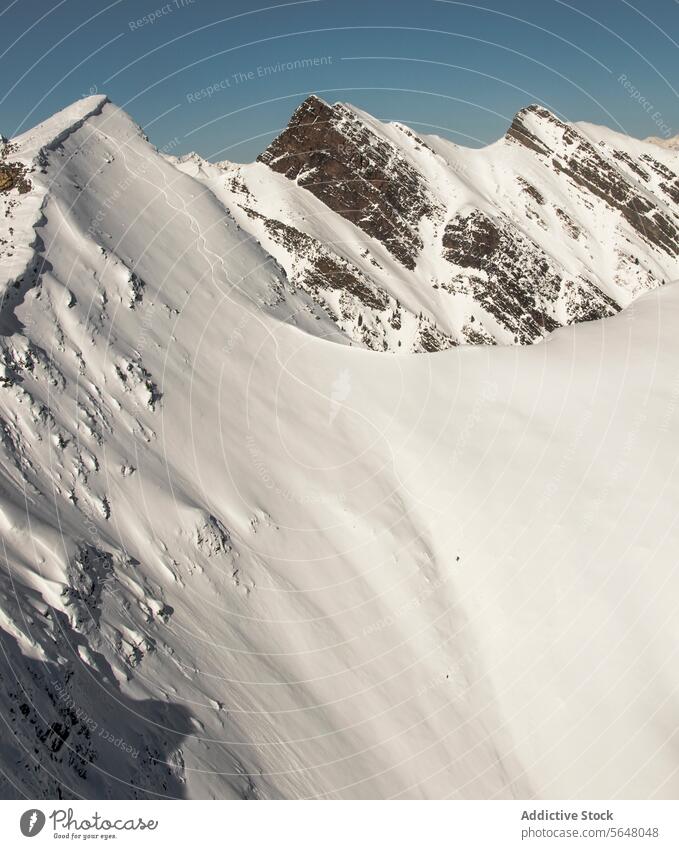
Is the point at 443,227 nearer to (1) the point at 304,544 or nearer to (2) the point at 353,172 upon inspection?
(2) the point at 353,172

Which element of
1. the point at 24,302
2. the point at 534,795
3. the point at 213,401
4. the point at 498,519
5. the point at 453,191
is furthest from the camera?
the point at 453,191

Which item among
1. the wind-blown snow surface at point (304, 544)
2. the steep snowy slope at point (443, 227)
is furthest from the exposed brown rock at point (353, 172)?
the wind-blown snow surface at point (304, 544)

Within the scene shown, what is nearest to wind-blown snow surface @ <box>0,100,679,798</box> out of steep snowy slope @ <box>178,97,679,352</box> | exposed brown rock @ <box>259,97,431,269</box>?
steep snowy slope @ <box>178,97,679,352</box>

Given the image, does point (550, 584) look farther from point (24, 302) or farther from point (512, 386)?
point (24, 302)

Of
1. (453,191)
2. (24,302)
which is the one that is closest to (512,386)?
(24,302)

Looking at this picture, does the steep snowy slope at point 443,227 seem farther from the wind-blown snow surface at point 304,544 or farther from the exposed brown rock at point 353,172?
the wind-blown snow surface at point 304,544

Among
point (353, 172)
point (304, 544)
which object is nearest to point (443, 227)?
point (353, 172)
